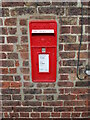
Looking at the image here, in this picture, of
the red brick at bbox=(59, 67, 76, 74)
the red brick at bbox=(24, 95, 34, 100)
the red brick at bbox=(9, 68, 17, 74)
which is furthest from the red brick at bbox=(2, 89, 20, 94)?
the red brick at bbox=(59, 67, 76, 74)

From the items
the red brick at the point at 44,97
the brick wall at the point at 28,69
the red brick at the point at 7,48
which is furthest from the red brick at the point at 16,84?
the red brick at the point at 7,48

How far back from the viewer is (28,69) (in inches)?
69.7

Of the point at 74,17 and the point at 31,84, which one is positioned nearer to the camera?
the point at 74,17

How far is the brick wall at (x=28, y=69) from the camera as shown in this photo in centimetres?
162

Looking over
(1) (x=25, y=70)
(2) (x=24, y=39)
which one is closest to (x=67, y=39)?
(2) (x=24, y=39)

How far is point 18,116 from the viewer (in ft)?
6.38

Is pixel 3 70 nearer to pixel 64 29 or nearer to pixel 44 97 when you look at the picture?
pixel 44 97

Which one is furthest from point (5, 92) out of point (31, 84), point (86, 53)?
point (86, 53)

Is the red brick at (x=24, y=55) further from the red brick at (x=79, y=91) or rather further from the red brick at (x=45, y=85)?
the red brick at (x=79, y=91)

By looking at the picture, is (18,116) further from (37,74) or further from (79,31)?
(79,31)

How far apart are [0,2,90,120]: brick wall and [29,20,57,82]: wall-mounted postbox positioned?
7cm

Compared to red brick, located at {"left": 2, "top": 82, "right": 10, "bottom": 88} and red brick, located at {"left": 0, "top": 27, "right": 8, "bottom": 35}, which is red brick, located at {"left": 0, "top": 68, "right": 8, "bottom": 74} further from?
red brick, located at {"left": 0, "top": 27, "right": 8, "bottom": 35}

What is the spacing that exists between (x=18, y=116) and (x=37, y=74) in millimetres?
595

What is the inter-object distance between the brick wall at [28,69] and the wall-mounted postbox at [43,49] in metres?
0.07
